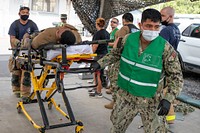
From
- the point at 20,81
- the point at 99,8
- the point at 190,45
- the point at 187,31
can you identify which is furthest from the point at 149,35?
the point at 187,31

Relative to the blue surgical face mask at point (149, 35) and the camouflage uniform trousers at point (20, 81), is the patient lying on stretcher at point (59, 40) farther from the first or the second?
the camouflage uniform trousers at point (20, 81)

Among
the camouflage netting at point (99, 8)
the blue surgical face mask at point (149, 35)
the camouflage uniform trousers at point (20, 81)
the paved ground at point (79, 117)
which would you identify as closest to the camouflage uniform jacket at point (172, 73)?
the blue surgical face mask at point (149, 35)

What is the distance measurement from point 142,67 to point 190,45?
618 centimetres

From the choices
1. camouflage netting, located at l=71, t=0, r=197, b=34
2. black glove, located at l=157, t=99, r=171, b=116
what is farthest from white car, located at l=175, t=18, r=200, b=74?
black glove, located at l=157, t=99, r=171, b=116

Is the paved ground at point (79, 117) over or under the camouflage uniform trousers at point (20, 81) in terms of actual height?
under

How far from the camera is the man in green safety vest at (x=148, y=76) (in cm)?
231

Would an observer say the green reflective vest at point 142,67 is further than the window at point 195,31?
No

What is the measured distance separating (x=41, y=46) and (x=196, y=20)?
618 centimetres

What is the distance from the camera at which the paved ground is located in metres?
3.84

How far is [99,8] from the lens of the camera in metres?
6.31

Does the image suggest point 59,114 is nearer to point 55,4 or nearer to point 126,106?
point 126,106

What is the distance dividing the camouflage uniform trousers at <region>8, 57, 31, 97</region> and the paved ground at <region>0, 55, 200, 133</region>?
0.19 m

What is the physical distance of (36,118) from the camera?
4145mm

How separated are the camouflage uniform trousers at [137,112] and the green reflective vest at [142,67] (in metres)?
0.09
